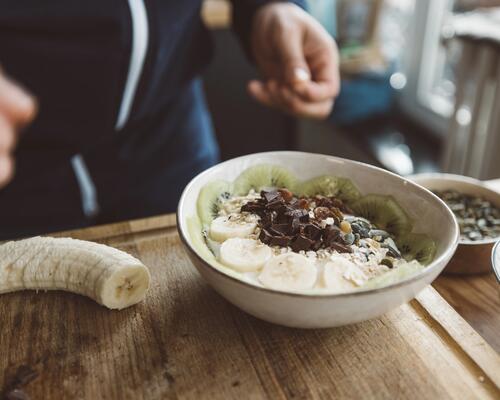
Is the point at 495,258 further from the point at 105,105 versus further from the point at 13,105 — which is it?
the point at 105,105

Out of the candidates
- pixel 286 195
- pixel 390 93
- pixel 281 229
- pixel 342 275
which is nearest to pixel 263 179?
pixel 286 195

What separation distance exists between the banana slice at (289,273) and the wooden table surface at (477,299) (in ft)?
1.01

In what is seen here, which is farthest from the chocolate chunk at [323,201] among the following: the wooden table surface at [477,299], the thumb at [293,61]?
the thumb at [293,61]

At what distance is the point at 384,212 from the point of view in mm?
903

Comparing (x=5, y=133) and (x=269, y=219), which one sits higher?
(x=5, y=133)

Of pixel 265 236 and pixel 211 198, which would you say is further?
pixel 211 198

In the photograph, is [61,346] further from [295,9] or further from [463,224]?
[295,9]

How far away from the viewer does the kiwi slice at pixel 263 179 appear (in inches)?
38.1

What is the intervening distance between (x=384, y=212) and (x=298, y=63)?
53cm

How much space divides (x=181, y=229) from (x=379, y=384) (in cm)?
35

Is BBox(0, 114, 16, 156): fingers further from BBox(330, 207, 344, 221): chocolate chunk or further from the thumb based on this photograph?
the thumb

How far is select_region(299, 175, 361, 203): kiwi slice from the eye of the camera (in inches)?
37.4

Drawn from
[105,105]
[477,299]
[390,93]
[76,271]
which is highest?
[105,105]

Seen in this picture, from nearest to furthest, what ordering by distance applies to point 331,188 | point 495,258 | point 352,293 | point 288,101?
1. point 352,293
2. point 495,258
3. point 331,188
4. point 288,101
